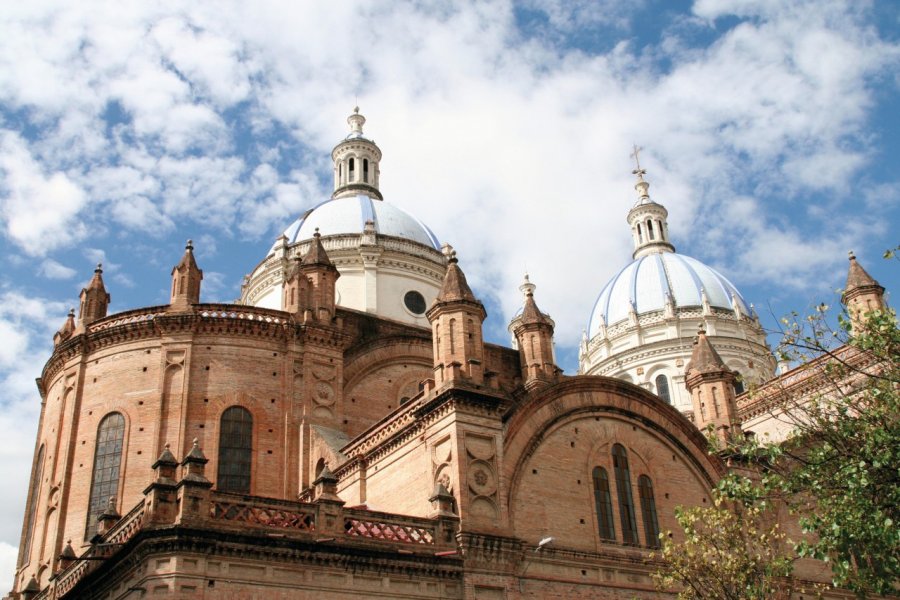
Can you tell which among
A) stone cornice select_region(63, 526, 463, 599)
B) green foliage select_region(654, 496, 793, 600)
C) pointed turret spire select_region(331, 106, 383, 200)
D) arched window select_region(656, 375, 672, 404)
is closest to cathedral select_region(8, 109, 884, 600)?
stone cornice select_region(63, 526, 463, 599)

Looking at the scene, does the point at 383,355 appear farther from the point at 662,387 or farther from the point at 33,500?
the point at 662,387

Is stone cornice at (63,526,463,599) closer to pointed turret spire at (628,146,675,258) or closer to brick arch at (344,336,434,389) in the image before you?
brick arch at (344,336,434,389)

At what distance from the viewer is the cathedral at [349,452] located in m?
23.2

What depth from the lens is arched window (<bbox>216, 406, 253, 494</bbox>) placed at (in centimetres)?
3253

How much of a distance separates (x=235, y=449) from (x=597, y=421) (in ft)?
40.7

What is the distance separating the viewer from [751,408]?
1829 inches

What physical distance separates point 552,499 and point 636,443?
4.68m

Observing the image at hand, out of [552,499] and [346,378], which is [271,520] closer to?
[552,499]

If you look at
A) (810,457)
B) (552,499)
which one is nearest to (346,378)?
(552,499)

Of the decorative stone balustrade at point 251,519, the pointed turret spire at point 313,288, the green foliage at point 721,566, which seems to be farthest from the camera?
the pointed turret spire at point 313,288

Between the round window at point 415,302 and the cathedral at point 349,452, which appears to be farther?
the round window at point 415,302

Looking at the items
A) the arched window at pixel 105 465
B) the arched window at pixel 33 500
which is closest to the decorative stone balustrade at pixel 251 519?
the arched window at pixel 105 465

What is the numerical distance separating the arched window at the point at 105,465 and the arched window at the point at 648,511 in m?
17.5

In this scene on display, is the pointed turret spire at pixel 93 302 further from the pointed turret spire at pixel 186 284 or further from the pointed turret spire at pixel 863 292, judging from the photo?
the pointed turret spire at pixel 863 292
